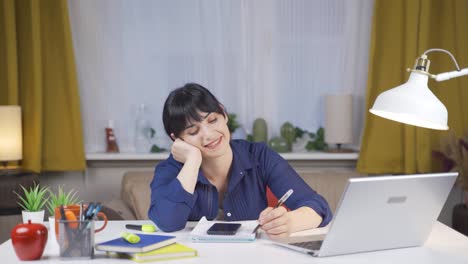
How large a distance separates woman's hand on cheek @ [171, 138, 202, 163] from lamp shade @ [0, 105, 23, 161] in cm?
162

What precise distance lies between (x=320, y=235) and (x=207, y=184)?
588 mm

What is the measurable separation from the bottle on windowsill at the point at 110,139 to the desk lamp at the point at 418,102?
2.56m

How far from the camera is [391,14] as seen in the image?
394 cm

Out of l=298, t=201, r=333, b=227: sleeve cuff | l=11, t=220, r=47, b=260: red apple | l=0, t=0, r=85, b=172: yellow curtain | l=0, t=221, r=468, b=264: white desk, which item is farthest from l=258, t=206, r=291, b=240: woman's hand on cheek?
l=0, t=0, r=85, b=172: yellow curtain

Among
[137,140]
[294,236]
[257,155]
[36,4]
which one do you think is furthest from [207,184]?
[36,4]

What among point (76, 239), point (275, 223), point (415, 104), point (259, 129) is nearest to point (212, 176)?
point (275, 223)

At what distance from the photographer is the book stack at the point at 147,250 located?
1.68 m

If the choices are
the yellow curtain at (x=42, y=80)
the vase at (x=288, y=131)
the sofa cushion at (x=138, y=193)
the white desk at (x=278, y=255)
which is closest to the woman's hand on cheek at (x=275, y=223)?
the white desk at (x=278, y=255)

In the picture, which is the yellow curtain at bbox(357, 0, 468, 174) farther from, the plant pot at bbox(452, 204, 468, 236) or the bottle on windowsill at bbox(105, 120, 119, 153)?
the bottle on windowsill at bbox(105, 120, 119, 153)

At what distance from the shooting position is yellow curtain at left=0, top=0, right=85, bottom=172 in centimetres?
382

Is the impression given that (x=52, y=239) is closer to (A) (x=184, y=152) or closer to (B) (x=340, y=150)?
Answer: (A) (x=184, y=152)

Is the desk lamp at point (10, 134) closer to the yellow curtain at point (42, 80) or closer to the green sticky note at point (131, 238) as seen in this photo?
the yellow curtain at point (42, 80)

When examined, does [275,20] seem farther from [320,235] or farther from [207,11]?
[320,235]

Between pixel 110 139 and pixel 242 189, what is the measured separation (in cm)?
176
